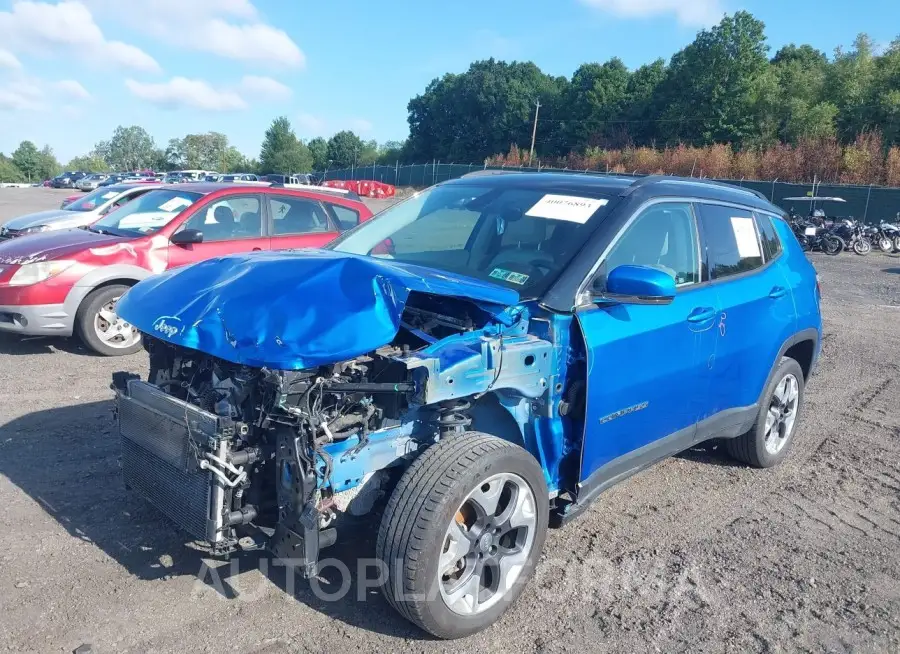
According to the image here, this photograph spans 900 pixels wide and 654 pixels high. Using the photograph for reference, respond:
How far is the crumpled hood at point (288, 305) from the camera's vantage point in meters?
2.81

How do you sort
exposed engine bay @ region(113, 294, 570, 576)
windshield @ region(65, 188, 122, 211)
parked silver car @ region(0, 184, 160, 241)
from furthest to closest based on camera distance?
windshield @ region(65, 188, 122, 211)
parked silver car @ region(0, 184, 160, 241)
exposed engine bay @ region(113, 294, 570, 576)

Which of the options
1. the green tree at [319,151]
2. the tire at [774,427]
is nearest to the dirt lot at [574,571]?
the tire at [774,427]

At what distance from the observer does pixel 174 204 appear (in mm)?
8164

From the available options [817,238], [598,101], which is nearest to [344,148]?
[598,101]

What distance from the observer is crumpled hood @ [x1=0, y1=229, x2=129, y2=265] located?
7035 mm

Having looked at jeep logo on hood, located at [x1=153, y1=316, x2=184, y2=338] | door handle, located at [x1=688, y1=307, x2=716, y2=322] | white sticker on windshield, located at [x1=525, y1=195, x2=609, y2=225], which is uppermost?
white sticker on windshield, located at [x1=525, y1=195, x2=609, y2=225]

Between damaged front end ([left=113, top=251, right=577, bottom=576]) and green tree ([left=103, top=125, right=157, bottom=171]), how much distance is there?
155068mm

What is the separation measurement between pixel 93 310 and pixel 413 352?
17.8 ft

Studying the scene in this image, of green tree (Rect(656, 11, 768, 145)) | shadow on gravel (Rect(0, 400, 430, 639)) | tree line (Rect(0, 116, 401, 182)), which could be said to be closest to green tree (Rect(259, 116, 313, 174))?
tree line (Rect(0, 116, 401, 182))

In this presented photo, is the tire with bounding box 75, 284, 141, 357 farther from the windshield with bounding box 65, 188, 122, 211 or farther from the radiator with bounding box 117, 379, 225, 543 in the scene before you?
the windshield with bounding box 65, 188, 122, 211

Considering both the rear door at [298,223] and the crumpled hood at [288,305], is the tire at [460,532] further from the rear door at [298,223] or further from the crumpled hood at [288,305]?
the rear door at [298,223]

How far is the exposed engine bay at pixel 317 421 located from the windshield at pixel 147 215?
5.05 metres

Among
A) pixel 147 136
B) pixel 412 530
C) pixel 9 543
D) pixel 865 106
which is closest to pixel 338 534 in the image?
pixel 412 530

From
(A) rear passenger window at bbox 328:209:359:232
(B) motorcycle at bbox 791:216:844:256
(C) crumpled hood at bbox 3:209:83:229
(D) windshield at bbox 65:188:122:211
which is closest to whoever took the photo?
(A) rear passenger window at bbox 328:209:359:232
